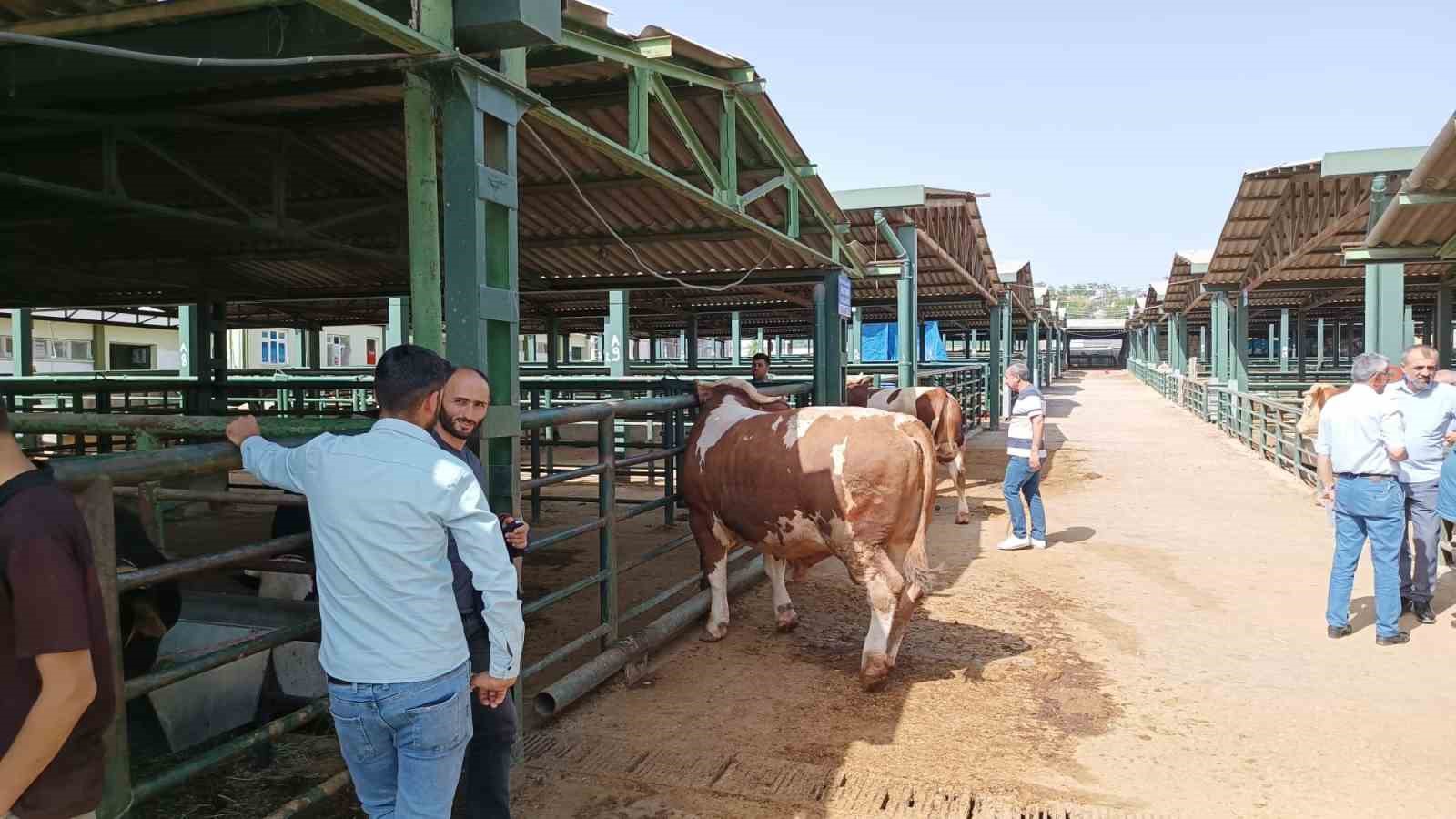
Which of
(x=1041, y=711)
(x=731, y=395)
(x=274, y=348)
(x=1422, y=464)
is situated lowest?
(x=1041, y=711)

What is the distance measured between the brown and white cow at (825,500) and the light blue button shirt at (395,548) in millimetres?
2913

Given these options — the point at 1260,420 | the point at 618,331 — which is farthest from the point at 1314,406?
the point at 618,331

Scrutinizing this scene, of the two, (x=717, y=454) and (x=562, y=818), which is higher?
(x=717, y=454)

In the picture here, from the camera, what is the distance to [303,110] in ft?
18.2

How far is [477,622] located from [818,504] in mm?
2472

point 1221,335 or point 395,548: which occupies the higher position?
point 1221,335

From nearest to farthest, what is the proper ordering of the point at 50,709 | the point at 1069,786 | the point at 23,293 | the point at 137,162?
the point at 50,709 < the point at 1069,786 < the point at 137,162 < the point at 23,293

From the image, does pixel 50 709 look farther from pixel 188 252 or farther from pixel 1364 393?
pixel 188 252

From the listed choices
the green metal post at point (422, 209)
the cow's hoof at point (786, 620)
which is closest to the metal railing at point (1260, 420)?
the cow's hoof at point (786, 620)

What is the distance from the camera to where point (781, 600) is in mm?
5973

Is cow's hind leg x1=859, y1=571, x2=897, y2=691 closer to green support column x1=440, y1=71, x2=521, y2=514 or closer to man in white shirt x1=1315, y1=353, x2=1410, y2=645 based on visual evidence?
green support column x1=440, y1=71, x2=521, y2=514

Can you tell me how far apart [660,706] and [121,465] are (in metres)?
2.96

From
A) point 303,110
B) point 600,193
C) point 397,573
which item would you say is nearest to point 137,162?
point 303,110

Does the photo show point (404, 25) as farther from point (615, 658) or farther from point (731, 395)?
point (731, 395)
